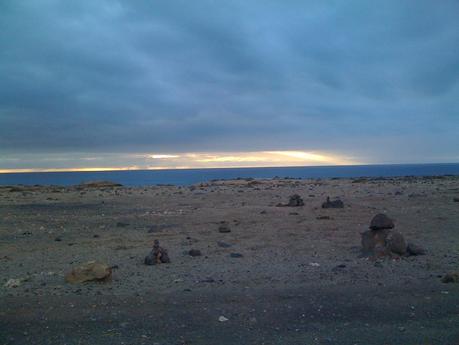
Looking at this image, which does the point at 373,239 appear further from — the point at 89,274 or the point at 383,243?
the point at 89,274

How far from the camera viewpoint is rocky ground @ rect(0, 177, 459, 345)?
7145 millimetres

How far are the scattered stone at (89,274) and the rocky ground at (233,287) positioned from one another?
0.45 ft

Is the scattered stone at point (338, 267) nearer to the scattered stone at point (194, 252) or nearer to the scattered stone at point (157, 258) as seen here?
the scattered stone at point (194, 252)

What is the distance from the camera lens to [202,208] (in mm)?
26562

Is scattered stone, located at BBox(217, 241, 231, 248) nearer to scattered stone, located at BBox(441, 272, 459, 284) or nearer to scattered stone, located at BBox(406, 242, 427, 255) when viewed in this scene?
scattered stone, located at BBox(406, 242, 427, 255)

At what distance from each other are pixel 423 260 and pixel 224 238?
22.1 feet

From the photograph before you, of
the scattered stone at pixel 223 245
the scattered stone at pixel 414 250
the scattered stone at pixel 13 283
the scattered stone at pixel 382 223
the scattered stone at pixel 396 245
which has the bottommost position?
the scattered stone at pixel 13 283

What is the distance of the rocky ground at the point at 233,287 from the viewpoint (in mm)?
7145

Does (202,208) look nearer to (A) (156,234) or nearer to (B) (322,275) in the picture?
(A) (156,234)

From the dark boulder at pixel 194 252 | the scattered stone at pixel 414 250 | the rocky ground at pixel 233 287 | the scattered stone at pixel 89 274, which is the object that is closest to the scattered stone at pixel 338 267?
the rocky ground at pixel 233 287

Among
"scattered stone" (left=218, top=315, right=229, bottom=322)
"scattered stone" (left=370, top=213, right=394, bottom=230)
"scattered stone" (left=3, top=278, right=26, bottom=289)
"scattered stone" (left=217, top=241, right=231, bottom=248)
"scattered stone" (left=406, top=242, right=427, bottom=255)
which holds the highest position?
"scattered stone" (left=370, top=213, right=394, bottom=230)

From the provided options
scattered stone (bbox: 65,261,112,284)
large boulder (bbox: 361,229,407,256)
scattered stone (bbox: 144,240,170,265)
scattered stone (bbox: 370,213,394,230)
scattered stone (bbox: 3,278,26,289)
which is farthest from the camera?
scattered stone (bbox: 370,213,394,230)

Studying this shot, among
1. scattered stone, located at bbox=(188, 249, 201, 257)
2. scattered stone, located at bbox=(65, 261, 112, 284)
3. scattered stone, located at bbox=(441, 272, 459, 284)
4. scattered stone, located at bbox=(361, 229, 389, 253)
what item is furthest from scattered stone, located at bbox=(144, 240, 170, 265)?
scattered stone, located at bbox=(441, 272, 459, 284)

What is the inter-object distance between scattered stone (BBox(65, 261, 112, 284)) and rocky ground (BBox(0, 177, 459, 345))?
137 mm
